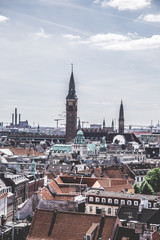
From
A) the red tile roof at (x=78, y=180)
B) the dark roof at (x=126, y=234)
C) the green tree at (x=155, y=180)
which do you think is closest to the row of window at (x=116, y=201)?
the red tile roof at (x=78, y=180)

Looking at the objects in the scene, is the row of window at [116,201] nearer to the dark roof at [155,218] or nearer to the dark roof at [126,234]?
the dark roof at [155,218]

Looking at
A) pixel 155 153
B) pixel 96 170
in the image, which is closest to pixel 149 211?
pixel 96 170

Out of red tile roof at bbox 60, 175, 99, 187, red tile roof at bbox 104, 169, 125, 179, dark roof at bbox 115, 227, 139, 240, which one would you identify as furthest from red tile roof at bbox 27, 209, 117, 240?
red tile roof at bbox 104, 169, 125, 179

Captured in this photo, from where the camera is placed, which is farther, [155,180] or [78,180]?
[155,180]

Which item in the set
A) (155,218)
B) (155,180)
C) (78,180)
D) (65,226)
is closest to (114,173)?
(155,180)

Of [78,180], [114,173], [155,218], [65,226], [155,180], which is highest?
[78,180]

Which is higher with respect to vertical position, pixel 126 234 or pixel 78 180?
Result: pixel 78 180

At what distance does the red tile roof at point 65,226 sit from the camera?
1666 inches

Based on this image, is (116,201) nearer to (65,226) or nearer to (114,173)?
(65,226)

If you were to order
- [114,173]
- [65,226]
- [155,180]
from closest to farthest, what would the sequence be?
1. [65,226]
2. [155,180]
3. [114,173]

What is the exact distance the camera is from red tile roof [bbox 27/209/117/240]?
4231 cm

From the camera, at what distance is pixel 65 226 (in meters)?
43.3

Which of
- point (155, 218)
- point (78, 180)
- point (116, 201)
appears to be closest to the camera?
point (155, 218)

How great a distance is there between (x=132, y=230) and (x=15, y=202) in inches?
1378
